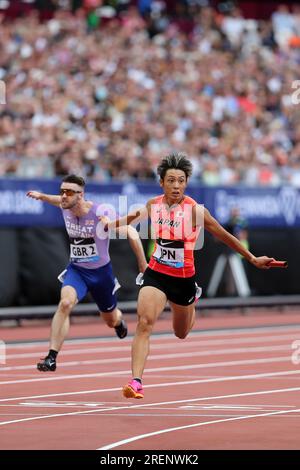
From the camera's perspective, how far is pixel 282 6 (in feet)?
128

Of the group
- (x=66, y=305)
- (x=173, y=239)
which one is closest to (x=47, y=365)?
(x=66, y=305)

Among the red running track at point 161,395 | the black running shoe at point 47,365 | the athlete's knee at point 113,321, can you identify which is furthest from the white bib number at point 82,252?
the black running shoe at point 47,365

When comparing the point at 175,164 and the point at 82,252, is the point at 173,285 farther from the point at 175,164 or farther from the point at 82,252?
the point at 82,252

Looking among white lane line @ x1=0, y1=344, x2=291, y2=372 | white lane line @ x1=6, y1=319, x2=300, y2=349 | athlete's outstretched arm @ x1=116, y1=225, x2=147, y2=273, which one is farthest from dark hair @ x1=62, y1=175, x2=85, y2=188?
white lane line @ x1=6, y1=319, x2=300, y2=349

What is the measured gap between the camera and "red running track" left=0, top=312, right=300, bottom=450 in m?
10.3

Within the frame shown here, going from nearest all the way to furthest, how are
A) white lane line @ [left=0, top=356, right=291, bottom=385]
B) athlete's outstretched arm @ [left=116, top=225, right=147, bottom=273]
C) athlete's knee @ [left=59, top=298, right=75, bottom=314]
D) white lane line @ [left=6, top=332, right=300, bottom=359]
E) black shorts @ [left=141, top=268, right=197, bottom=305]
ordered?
black shorts @ [left=141, top=268, right=197, bottom=305] < athlete's outstretched arm @ [left=116, top=225, right=147, bottom=273] < white lane line @ [left=0, top=356, right=291, bottom=385] < athlete's knee @ [left=59, top=298, right=75, bottom=314] < white lane line @ [left=6, top=332, right=300, bottom=359]

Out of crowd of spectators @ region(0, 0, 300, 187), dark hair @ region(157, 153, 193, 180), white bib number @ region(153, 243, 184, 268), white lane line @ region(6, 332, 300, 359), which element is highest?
crowd of spectators @ region(0, 0, 300, 187)

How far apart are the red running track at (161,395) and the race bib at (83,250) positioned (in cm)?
137

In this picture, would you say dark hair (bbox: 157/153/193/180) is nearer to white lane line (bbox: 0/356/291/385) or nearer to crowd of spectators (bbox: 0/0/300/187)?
white lane line (bbox: 0/356/291/385)

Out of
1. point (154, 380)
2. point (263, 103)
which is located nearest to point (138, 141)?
point (263, 103)

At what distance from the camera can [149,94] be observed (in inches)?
1167

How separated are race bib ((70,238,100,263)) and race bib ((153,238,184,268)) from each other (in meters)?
3.74

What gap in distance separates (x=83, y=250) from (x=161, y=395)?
11.6 feet
